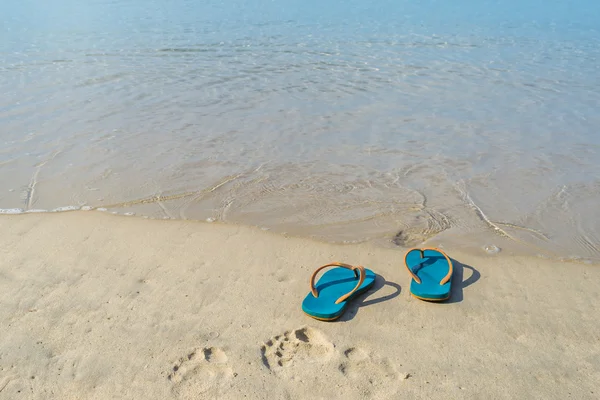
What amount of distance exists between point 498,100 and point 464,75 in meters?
1.59

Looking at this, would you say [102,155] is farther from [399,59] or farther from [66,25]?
[66,25]

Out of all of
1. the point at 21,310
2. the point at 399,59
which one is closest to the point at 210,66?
the point at 399,59

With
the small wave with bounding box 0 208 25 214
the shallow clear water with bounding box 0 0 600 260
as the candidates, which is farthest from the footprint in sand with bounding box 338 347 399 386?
the small wave with bounding box 0 208 25 214

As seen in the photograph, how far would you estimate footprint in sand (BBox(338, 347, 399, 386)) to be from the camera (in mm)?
2809

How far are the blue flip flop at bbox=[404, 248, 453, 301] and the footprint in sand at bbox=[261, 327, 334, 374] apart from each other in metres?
0.84

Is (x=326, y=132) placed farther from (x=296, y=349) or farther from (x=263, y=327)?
(x=296, y=349)

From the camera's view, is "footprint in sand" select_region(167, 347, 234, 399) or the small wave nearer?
"footprint in sand" select_region(167, 347, 234, 399)

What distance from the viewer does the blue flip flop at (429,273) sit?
11.4 feet

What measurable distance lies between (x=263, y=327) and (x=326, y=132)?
4.02 m

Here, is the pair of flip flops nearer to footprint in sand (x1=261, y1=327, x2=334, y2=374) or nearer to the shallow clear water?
footprint in sand (x1=261, y1=327, x2=334, y2=374)

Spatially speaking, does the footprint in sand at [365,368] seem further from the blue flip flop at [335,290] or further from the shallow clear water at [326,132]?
the shallow clear water at [326,132]

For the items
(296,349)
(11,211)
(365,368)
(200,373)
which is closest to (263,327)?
(296,349)

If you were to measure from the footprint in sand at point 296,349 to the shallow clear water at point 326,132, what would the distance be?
1374mm

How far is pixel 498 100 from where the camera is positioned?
7922mm
